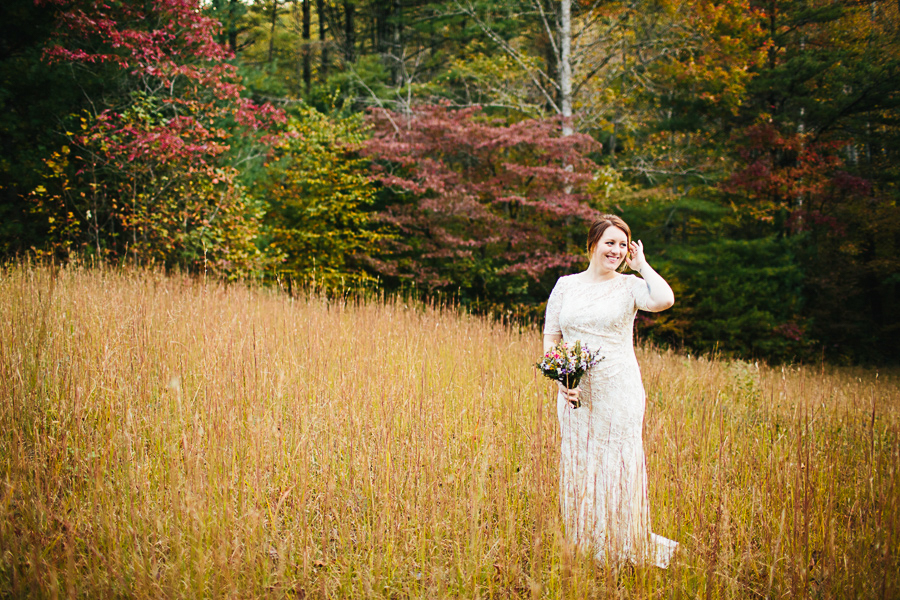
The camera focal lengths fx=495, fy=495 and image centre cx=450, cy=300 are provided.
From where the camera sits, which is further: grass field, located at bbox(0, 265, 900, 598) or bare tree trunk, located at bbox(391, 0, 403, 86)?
bare tree trunk, located at bbox(391, 0, 403, 86)

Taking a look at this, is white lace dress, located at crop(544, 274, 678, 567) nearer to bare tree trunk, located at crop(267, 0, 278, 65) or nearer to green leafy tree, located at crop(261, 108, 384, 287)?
green leafy tree, located at crop(261, 108, 384, 287)

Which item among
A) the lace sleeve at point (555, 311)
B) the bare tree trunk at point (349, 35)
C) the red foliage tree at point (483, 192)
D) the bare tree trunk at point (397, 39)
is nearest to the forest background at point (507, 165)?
the red foliage tree at point (483, 192)

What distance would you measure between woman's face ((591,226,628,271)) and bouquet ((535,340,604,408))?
1.57 feet

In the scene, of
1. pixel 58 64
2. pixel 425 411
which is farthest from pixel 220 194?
pixel 425 411

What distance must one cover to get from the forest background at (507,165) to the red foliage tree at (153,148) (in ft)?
0.19

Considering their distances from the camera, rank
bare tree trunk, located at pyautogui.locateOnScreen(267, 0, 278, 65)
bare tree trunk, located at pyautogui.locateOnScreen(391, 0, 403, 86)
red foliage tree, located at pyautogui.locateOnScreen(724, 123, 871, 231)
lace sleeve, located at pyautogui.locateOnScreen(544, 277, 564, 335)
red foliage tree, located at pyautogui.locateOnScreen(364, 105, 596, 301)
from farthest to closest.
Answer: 1. bare tree trunk, located at pyautogui.locateOnScreen(267, 0, 278, 65)
2. bare tree trunk, located at pyautogui.locateOnScreen(391, 0, 403, 86)
3. red foliage tree, located at pyautogui.locateOnScreen(724, 123, 871, 231)
4. red foliage tree, located at pyautogui.locateOnScreen(364, 105, 596, 301)
5. lace sleeve, located at pyautogui.locateOnScreen(544, 277, 564, 335)

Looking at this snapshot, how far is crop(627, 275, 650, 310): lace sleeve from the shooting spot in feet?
8.55

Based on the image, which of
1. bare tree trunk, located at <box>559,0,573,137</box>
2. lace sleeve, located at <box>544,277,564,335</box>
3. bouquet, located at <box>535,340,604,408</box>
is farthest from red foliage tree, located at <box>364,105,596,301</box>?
bouquet, located at <box>535,340,604,408</box>

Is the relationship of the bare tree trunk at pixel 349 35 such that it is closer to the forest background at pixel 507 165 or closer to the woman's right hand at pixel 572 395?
the forest background at pixel 507 165

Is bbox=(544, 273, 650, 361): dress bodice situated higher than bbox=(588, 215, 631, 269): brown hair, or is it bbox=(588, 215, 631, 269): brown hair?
bbox=(588, 215, 631, 269): brown hair

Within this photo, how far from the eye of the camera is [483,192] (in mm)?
10250

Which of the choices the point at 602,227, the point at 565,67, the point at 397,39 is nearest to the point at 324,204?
the point at 565,67

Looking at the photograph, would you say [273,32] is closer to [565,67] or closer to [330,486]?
[565,67]

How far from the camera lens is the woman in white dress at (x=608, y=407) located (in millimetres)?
2512
